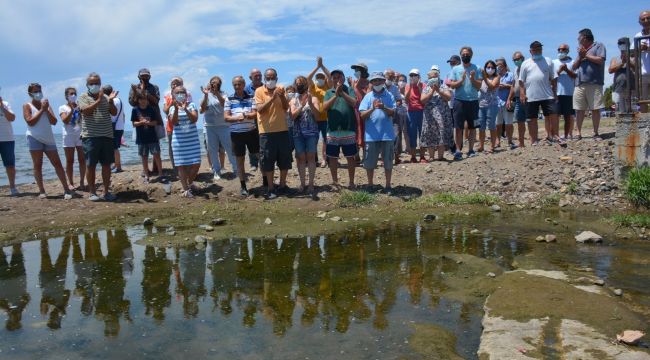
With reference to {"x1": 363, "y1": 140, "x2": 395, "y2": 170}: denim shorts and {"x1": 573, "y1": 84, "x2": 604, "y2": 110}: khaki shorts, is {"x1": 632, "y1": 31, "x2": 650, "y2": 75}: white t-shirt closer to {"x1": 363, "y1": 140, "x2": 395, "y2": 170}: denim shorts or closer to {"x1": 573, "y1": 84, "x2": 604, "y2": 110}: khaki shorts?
{"x1": 573, "y1": 84, "x2": 604, "y2": 110}: khaki shorts

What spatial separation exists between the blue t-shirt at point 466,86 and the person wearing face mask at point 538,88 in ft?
3.21

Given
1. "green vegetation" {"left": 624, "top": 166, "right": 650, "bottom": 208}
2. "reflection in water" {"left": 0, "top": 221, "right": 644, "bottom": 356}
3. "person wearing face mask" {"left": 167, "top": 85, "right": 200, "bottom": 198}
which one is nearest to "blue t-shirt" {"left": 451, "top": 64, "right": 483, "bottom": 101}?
"green vegetation" {"left": 624, "top": 166, "right": 650, "bottom": 208}

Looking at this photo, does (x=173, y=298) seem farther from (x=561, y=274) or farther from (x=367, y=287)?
(x=561, y=274)

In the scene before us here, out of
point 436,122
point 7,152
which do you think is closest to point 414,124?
point 436,122

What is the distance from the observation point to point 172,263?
258 inches

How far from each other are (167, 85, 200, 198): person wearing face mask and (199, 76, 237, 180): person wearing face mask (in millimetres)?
529

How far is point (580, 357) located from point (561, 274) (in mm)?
1888

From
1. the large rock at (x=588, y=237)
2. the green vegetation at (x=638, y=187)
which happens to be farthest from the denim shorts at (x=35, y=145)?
the green vegetation at (x=638, y=187)

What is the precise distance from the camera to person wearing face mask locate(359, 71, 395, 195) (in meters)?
9.73

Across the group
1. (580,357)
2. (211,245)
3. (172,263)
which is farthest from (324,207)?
(580,357)

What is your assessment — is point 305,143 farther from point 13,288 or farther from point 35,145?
point 13,288

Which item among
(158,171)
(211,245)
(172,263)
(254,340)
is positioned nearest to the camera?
(254,340)

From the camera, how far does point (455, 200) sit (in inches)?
365

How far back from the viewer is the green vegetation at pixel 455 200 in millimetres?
9227
